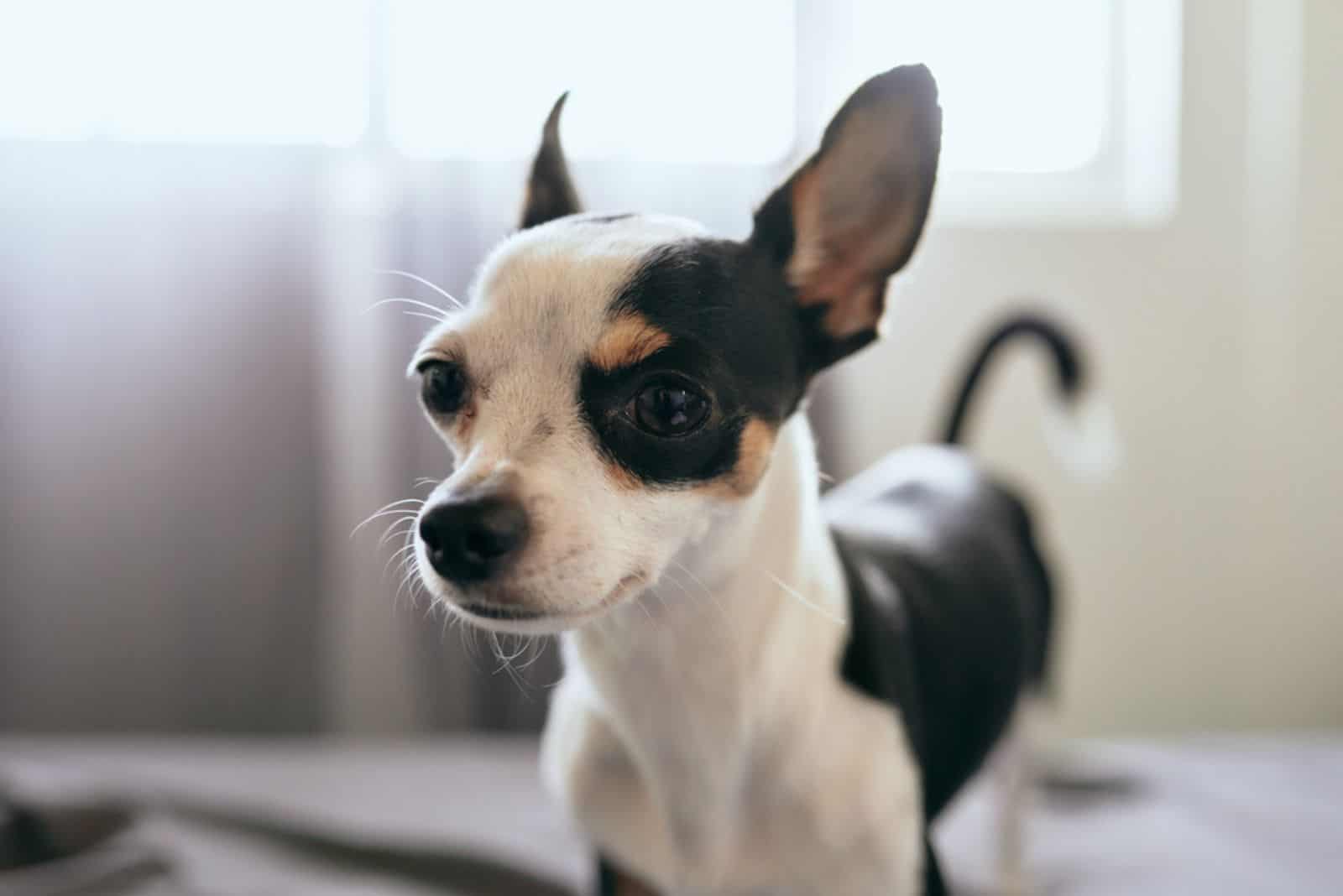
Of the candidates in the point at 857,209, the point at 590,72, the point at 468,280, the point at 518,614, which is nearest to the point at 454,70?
the point at 590,72

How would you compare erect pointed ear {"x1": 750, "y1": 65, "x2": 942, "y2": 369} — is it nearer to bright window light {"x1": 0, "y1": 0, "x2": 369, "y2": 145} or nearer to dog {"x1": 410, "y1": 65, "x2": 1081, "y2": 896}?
dog {"x1": 410, "y1": 65, "x2": 1081, "y2": 896}

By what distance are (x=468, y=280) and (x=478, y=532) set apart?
1.49 meters

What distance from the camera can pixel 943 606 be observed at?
1165 mm

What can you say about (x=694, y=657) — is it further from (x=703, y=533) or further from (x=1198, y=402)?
(x=1198, y=402)

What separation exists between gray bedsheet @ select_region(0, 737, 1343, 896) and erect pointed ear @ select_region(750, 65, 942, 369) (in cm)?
80

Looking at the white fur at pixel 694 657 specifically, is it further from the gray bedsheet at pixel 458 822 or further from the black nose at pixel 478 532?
the gray bedsheet at pixel 458 822

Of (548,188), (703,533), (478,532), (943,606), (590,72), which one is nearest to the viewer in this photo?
(478,532)

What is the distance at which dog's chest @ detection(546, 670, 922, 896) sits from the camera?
911 millimetres

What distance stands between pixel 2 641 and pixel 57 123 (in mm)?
1026

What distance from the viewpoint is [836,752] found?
0.93 meters

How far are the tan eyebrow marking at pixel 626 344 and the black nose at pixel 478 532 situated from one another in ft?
0.44

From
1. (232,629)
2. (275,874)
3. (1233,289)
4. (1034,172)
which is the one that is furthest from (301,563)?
(1233,289)

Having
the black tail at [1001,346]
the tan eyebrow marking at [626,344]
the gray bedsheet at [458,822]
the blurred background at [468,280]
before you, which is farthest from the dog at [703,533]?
the blurred background at [468,280]

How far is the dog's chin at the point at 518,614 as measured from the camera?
75cm
